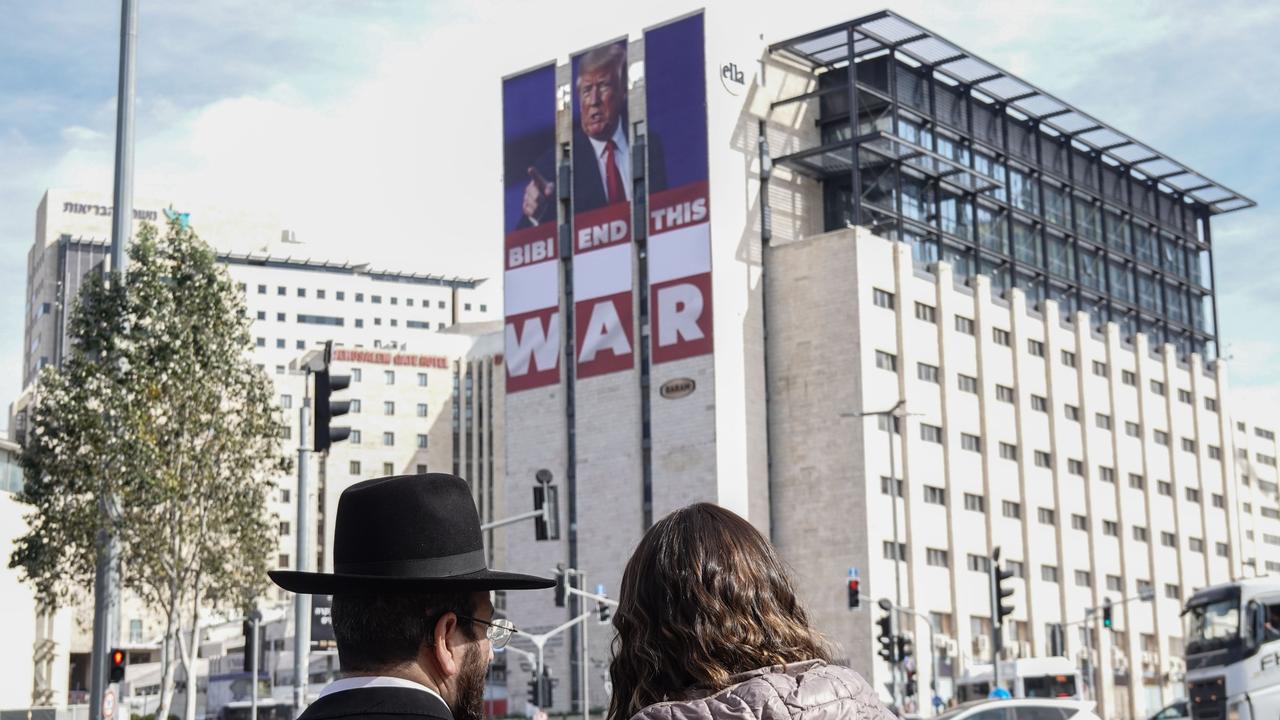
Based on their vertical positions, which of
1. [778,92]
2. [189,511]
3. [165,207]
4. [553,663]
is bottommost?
[553,663]

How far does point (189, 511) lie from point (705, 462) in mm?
53010

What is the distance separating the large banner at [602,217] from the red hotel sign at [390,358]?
145 ft

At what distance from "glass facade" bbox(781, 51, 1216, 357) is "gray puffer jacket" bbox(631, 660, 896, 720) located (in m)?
78.5

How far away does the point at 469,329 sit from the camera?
146m

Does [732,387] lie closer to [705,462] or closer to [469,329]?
[705,462]

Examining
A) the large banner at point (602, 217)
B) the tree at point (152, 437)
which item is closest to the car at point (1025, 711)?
the tree at point (152, 437)

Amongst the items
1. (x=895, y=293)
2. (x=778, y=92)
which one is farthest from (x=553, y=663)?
(x=778, y=92)

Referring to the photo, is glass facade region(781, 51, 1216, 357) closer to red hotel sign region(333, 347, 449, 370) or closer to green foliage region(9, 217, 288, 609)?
red hotel sign region(333, 347, 449, 370)

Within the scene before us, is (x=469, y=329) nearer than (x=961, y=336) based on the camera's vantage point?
No

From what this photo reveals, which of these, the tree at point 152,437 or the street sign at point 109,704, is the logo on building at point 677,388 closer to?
the tree at point 152,437

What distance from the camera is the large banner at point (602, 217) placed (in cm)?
8306

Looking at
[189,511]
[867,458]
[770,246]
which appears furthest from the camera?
[770,246]

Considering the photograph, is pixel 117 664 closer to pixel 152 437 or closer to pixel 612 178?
pixel 152 437

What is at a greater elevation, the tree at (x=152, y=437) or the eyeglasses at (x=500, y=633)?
the tree at (x=152, y=437)
